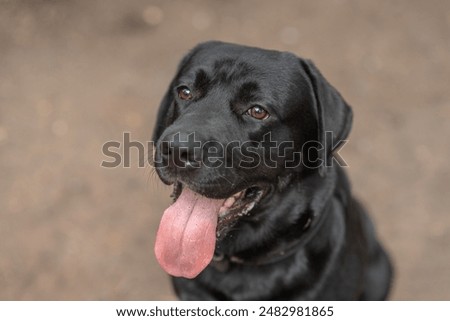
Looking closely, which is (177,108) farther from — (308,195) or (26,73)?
(26,73)

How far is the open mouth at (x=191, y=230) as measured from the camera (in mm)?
3275

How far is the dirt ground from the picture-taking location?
16.2 feet

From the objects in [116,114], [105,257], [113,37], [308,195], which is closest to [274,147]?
[308,195]

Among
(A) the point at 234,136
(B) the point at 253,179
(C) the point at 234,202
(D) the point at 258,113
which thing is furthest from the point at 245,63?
(C) the point at 234,202

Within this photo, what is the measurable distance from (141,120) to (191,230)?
8.51ft

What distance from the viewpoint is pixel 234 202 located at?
339 centimetres

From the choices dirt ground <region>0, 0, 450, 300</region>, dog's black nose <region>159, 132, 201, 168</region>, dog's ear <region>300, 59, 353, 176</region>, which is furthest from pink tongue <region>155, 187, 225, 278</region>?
dirt ground <region>0, 0, 450, 300</region>

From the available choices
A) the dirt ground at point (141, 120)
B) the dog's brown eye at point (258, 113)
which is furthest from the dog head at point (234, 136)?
the dirt ground at point (141, 120)

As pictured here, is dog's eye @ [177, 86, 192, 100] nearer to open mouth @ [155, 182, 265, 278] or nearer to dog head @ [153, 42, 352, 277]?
dog head @ [153, 42, 352, 277]

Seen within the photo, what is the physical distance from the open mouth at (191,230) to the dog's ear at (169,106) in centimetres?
46

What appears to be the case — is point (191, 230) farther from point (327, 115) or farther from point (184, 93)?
point (327, 115)

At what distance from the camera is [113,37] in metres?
6.26

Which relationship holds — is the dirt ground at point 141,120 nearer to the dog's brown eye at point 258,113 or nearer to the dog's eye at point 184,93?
the dog's eye at point 184,93
